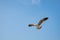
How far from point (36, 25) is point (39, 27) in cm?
85

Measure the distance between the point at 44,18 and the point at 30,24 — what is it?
3.31 meters

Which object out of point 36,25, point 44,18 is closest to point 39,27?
point 36,25

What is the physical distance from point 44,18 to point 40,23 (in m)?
2.36

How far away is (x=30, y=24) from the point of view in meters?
45.8

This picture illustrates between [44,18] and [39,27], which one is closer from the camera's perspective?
[44,18]

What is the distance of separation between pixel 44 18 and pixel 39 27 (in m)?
5.15

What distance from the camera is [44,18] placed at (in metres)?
43.8

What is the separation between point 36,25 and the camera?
48.2 meters

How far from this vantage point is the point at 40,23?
45906 mm

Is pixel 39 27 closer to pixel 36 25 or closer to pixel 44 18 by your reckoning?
pixel 36 25

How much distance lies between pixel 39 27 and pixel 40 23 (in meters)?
2.84

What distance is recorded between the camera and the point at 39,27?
4862cm

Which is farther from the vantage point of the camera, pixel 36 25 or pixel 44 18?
pixel 36 25
